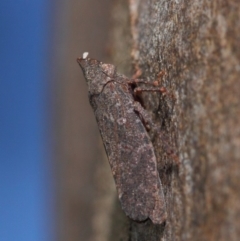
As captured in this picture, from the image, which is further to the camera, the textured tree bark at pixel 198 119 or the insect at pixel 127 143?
the insect at pixel 127 143

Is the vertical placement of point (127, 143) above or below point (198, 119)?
below

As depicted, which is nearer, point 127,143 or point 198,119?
point 198,119

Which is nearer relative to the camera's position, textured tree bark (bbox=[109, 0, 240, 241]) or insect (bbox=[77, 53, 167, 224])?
textured tree bark (bbox=[109, 0, 240, 241])

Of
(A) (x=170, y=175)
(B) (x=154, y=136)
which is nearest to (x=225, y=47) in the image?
(A) (x=170, y=175)
